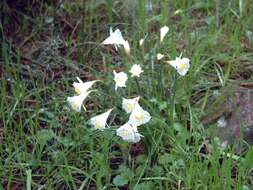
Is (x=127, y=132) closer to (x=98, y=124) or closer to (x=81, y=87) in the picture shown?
(x=98, y=124)

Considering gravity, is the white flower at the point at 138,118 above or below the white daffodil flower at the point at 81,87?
below

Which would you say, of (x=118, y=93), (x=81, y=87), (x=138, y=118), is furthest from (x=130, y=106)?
(x=118, y=93)

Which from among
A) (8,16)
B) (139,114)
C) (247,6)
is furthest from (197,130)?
(8,16)

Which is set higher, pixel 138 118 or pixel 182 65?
pixel 182 65

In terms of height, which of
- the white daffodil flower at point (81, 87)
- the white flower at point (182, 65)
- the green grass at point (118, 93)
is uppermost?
the white flower at point (182, 65)

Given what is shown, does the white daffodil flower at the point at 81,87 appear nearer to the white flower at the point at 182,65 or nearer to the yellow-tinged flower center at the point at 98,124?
the yellow-tinged flower center at the point at 98,124

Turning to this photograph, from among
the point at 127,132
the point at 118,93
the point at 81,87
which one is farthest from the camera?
the point at 118,93

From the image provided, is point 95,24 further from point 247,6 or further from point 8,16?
point 247,6

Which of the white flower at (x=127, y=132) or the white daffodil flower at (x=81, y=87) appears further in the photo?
the white daffodil flower at (x=81, y=87)

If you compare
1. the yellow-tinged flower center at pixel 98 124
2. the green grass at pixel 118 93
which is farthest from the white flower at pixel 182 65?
the yellow-tinged flower center at pixel 98 124
